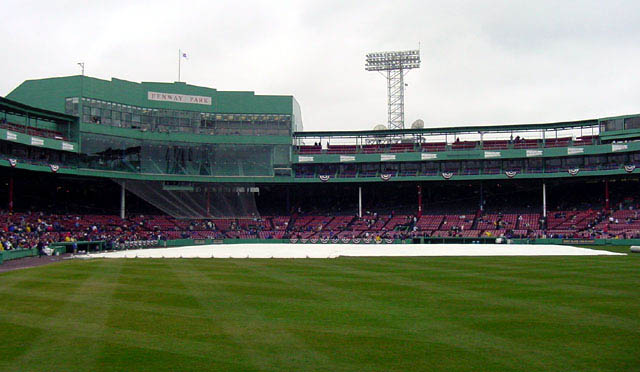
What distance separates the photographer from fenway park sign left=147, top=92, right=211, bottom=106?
72419mm

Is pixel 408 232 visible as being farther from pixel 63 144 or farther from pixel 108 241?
pixel 63 144

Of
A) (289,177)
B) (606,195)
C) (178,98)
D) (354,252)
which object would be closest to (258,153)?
(289,177)

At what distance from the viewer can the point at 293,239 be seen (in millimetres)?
66938

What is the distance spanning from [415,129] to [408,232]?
54.9 ft

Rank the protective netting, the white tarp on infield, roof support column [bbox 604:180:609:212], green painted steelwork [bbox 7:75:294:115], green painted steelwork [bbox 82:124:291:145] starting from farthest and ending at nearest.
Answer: the protective netting, green painted steelwork [bbox 7:75:294:115], green painted steelwork [bbox 82:124:291:145], roof support column [bbox 604:180:609:212], the white tarp on infield

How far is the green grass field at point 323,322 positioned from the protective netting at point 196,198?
151 ft

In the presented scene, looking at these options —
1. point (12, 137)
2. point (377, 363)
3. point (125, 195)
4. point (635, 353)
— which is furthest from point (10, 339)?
point (125, 195)

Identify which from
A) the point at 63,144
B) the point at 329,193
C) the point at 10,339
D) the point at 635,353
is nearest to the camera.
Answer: the point at 635,353

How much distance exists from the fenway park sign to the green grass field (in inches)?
2005

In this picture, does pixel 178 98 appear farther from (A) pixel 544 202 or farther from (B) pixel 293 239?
(A) pixel 544 202

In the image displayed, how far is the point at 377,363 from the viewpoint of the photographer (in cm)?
1020

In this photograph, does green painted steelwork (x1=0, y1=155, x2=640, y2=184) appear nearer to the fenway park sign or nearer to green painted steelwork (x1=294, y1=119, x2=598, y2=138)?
green painted steelwork (x1=294, y1=119, x2=598, y2=138)

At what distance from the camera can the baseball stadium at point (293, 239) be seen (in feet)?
38.5

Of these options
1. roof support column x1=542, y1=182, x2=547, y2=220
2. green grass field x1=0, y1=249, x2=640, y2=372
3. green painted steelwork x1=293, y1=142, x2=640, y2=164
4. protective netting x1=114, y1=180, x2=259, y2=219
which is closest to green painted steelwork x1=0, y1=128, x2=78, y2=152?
protective netting x1=114, y1=180, x2=259, y2=219
